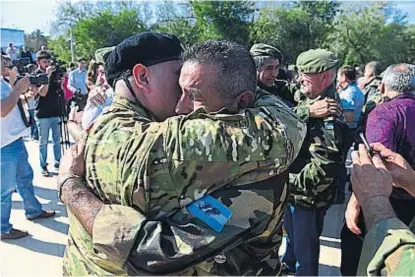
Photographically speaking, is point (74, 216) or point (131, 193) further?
point (74, 216)

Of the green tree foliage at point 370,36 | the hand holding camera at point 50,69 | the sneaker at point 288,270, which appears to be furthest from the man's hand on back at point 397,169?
the green tree foliage at point 370,36

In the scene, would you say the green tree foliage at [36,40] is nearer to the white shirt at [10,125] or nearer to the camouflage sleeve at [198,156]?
the white shirt at [10,125]

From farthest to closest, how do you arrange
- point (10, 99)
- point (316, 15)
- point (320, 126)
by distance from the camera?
point (316, 15)
point (10, 99)
point (320, 126)

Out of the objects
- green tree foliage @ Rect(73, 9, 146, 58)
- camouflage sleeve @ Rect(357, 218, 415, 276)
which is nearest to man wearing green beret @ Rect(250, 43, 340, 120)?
camouflage sleeve @ Rect(357, 218, 415, 276)

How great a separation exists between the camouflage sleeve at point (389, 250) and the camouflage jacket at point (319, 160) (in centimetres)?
156

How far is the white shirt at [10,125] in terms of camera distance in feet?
13.3

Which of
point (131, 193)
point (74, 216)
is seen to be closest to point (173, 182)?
point (131, 193)

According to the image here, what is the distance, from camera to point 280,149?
105cm

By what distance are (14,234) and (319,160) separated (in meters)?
2.94

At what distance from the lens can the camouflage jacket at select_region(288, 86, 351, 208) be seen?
8.87ft

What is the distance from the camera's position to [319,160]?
2.73 meters

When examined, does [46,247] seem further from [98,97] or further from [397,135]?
[397,135]

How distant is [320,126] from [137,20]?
1236 inches

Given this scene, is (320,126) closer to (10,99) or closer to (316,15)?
(10,99)
